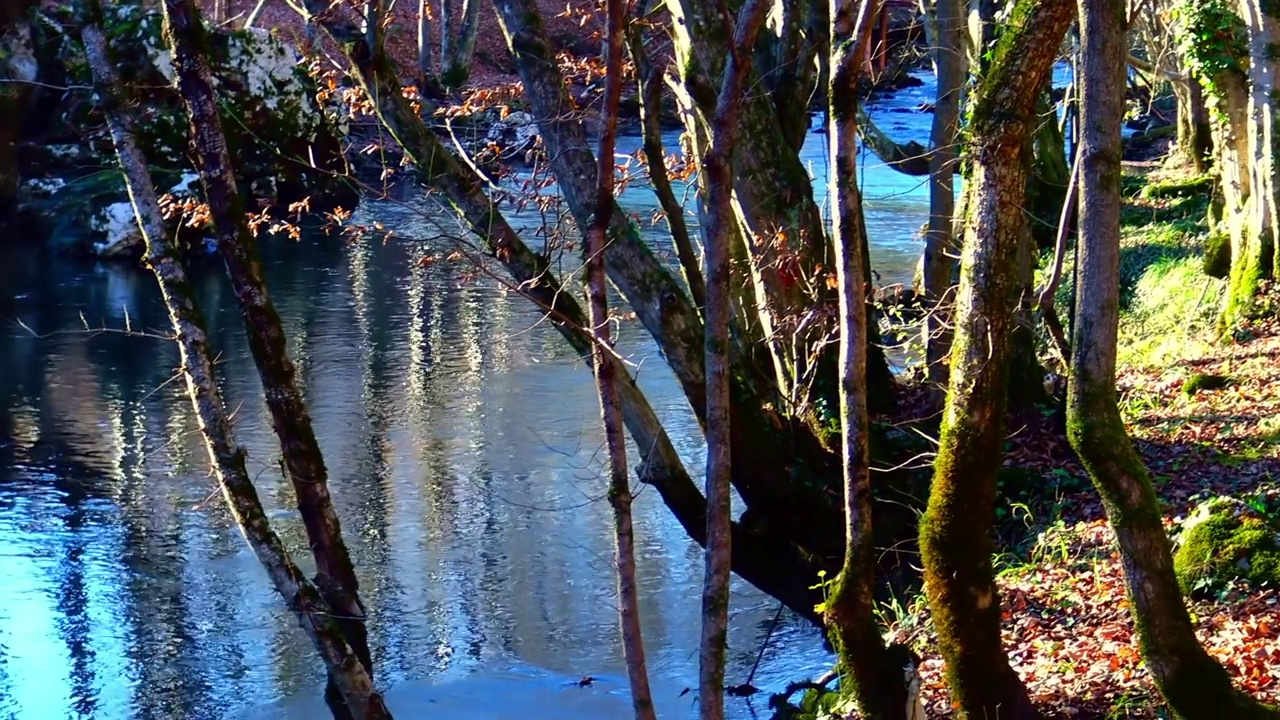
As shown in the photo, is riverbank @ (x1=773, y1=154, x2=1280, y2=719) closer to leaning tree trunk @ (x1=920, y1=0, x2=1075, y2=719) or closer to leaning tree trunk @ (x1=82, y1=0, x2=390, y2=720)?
leaning tree trunk @ (x1=920, y1=0, x2=1075, y2=719)

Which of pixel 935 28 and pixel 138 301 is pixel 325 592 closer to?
pixel 935 28

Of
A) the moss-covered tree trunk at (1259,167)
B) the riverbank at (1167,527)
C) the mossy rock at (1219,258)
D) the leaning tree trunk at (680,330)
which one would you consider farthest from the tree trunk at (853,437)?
the mossy rock at (1219,258)

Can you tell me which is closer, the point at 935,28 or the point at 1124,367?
the point at 935,28

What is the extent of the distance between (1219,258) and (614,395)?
964 cm

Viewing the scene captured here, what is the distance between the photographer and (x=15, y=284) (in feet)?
62.8

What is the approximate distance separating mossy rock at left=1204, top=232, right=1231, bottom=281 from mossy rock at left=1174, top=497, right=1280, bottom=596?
6.91 metres

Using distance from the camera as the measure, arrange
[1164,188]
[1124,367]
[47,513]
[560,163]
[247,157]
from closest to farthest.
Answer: [560,163]
[47,513]
[1124,367]
[1164,188]
[247,157]

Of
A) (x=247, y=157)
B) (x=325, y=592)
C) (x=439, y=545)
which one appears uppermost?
(x=247, y=157)

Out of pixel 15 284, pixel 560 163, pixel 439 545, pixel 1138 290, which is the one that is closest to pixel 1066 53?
pixel 1138 290

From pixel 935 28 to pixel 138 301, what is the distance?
12013 mm

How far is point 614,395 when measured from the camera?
5387 mm

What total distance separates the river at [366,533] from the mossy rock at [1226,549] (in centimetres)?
245

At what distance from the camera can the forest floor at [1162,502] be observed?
5.78 meters

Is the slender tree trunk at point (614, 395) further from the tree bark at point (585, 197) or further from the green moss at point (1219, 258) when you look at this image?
the green moss at point (1219, 258)
